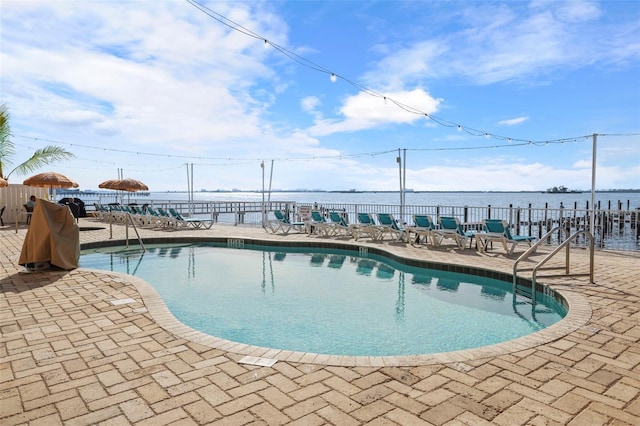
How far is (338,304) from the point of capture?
5312mm

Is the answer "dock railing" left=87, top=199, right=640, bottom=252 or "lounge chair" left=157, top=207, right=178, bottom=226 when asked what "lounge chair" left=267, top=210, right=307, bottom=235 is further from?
"lounge chair" left=157, top=207, right=178, bottom=226

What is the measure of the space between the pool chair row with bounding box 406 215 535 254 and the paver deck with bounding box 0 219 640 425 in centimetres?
398

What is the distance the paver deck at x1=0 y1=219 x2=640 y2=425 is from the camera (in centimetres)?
215

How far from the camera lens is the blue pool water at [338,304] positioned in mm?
4086

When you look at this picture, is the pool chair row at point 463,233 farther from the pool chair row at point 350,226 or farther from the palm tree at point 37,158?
the palm tree at point 37,158

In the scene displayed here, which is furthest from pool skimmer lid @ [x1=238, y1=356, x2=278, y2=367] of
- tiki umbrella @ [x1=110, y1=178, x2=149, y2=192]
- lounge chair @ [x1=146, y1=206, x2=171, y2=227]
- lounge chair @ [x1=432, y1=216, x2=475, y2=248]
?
tiki umbrella @ [x1=110, y1=178, x2=149, y2=192]

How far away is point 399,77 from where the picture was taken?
11.4 m

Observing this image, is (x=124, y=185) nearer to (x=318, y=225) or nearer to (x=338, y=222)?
(x=318, y=225)

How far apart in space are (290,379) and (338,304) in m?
2.77

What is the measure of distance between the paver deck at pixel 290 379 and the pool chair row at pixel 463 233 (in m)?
3.98

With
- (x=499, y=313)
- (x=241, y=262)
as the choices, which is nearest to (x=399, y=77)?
(x=241, y=262)

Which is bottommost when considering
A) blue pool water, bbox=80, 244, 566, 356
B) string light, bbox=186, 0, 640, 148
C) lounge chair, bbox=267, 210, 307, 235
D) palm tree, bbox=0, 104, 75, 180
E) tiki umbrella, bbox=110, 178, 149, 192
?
blue pool water, bbox=80, 244, 566, 356

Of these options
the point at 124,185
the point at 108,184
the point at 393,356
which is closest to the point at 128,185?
the point at 124,185

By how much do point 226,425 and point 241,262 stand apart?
639 centimetres
